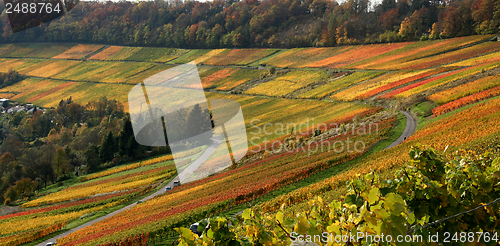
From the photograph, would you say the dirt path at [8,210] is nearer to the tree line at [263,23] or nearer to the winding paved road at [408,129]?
the winding paved road at [408,129]

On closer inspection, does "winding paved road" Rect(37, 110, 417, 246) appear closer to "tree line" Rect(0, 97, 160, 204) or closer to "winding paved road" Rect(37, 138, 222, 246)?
"winding paved road" Rect(37, 138, 222, 246)

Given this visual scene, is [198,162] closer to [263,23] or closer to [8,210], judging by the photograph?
[8,210]

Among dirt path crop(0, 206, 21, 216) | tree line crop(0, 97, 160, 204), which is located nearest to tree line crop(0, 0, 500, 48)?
tree line crop(0, 97, 160, 204)

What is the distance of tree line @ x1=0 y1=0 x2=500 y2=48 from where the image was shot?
273 feet

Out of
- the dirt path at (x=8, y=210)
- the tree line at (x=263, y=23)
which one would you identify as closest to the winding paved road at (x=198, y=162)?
the dirt path at (x=8, y=210)

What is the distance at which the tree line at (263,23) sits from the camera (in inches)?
3278

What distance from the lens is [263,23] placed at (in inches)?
4801

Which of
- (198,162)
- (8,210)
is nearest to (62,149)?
(8,210)

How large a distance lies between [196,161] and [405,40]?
70.9 metres

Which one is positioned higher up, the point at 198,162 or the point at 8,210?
the point at 198,162

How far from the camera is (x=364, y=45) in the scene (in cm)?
9356

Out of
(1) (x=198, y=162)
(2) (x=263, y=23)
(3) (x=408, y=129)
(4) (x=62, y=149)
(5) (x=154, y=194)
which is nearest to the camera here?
(3) (x=408, y=129)

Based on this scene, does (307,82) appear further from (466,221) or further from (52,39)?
(52,39)

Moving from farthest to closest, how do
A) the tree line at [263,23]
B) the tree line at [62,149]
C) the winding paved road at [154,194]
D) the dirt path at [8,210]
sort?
the tree line at [263,23]
the tree line at [62,149]
the dirt path at [8,210]
the winding paved road at [154,194]
